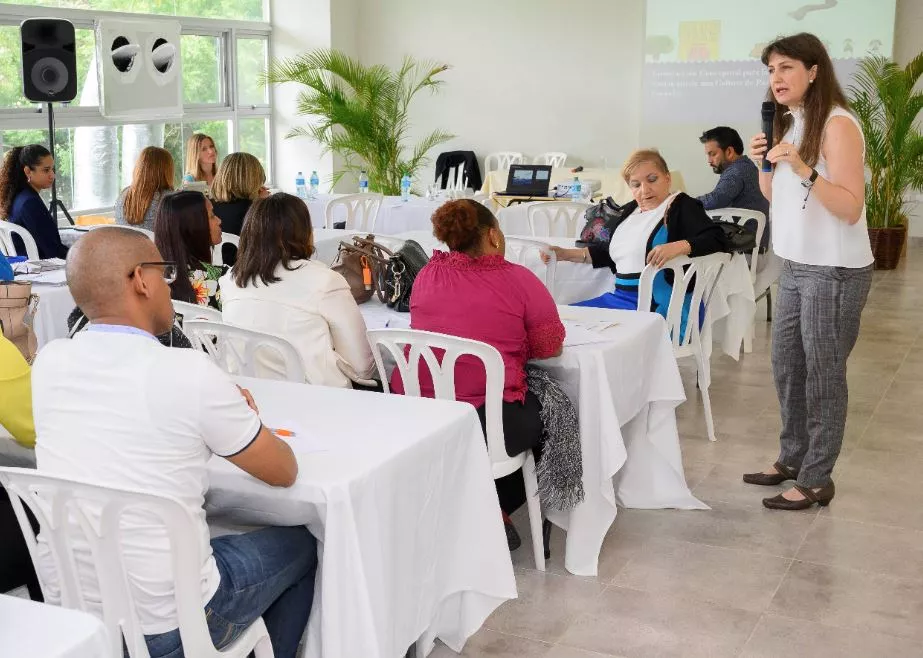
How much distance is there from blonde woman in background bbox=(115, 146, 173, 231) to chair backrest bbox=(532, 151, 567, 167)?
5.36m

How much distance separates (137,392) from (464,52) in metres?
9.75

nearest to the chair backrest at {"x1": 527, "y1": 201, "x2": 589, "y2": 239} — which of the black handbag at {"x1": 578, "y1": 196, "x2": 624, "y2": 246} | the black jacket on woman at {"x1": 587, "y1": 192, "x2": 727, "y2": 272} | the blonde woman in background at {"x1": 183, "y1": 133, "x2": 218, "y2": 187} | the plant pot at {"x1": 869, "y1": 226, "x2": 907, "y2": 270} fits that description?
the black handbag at {"x1": 578, "y1": 196, "x2": 624, "y2": 246}

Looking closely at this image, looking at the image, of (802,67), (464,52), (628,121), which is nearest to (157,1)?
(464,52)

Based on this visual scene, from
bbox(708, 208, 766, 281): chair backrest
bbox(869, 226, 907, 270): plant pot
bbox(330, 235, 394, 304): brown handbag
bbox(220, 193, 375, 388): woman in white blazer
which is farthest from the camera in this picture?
bbox(869, 226, 907, 270): plant pot

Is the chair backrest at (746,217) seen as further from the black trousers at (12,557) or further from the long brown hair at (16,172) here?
the black trousers at (12,557)

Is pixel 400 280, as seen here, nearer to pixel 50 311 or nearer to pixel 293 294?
pixel 293 294

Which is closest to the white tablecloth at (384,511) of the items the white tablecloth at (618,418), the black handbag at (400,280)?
the white tablecloth at (618,418)

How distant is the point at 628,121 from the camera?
1062 cm

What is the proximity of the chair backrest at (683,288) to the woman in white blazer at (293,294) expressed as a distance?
4.91 ft

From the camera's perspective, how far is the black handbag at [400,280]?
3852 millimetres

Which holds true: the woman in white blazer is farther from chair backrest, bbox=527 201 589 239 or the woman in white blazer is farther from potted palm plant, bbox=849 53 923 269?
potted palm plant, bbox=849 53 923 269

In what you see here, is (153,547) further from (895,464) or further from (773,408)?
(773,408)

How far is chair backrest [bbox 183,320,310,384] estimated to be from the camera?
3074mm

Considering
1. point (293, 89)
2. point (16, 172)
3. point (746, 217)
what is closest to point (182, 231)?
point (16, 172)
